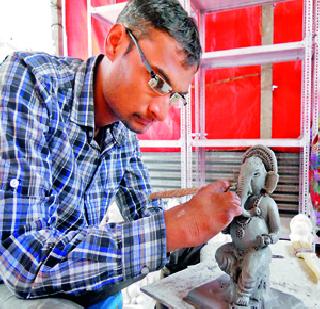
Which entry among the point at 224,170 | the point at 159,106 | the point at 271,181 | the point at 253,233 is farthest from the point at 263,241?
the point at 224,170

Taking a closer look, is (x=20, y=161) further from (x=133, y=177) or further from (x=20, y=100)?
(x=133, y=177)

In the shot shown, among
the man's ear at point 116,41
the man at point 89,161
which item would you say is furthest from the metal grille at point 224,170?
the man's ear at point 116,41

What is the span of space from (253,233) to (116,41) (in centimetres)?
81

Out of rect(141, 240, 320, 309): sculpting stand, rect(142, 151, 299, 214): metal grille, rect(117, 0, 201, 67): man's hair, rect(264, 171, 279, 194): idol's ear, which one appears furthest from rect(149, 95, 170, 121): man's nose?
rect(142, 151, 299, 214): metal grille

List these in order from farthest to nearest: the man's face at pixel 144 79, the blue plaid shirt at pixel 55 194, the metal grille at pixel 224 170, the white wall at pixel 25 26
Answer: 1. the metal grille at pixel 224 170
2. the white wall at pixel 25 26
3. the man's face at pixel 144 79
4. the blue plaid shirt at pixel 55 194

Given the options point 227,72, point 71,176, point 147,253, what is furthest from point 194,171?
point 147,253

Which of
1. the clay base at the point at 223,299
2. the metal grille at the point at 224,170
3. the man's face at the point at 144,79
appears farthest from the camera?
the metal grille at the point at 224,170

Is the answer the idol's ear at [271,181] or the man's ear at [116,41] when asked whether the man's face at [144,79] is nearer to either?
the man's ear at [116,41]

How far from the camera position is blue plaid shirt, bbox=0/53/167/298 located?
82 centimetres

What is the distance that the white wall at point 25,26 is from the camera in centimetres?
263

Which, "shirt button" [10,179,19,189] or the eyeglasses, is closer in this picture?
"shirt button" [10,179,19,189]

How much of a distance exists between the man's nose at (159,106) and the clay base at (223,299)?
646 millimetres

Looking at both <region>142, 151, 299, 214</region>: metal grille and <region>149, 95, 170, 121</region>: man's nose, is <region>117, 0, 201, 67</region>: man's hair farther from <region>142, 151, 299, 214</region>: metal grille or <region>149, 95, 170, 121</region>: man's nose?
<region>142, 151, 299, 214</region>: metal grille

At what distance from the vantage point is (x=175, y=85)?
1063 millimetres
